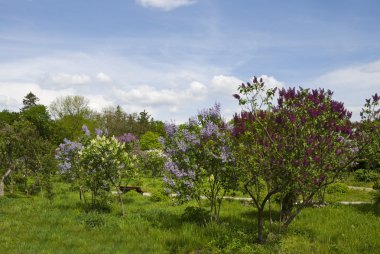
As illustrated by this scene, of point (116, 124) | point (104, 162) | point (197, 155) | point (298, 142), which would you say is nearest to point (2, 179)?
point (104, 162)

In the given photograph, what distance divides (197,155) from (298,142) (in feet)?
12.6

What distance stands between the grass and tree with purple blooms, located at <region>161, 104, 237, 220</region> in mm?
1383

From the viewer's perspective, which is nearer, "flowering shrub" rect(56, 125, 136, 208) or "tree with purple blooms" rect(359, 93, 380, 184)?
"tree with purple blooms" rect(359, 93, 380, 184)

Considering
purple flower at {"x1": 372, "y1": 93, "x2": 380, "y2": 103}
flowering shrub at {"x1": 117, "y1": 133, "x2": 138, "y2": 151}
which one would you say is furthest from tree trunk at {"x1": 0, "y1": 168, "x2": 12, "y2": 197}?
purple flower at {"x1": 372, "y1": 93, "x2": 380, "y2": 103}

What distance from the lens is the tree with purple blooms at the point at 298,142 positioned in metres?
9.66

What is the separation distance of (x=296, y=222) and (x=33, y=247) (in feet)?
29.2

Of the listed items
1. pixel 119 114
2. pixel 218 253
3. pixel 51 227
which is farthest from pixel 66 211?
pixel 119 114

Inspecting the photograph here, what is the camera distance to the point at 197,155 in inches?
494

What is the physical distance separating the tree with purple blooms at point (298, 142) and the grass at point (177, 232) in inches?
47.5

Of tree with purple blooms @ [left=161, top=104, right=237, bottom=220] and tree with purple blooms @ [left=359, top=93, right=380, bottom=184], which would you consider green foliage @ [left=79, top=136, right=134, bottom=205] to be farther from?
tree with purple blooms @ [left=359, top=93, right=380, bottom=184]

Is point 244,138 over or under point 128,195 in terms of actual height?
over

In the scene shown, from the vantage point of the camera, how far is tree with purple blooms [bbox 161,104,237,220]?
11914 mm

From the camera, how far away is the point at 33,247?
10898mm

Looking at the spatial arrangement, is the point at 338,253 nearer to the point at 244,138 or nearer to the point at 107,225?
the point at 244,138
